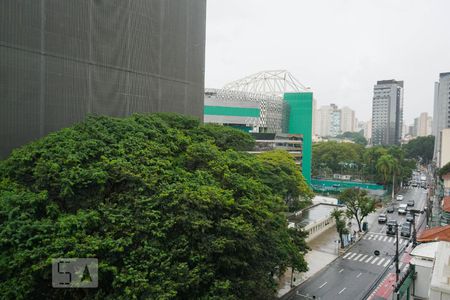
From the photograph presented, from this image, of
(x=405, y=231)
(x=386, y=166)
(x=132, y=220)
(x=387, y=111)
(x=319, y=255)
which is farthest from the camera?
(x=387, y=111)

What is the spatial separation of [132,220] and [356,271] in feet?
67.7

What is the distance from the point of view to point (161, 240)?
10.7 m

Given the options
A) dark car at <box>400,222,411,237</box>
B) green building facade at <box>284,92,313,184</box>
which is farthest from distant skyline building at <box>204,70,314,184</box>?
dark car at <box>400,222,411,237</box>

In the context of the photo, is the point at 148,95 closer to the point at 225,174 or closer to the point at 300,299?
the point at 225,174

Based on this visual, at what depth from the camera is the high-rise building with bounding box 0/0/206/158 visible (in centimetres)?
1603

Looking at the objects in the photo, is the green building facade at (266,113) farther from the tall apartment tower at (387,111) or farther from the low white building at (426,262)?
the tall apartment tower at (387,111)

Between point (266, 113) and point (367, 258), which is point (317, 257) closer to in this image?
point (367, 258)

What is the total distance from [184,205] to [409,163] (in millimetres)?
72707

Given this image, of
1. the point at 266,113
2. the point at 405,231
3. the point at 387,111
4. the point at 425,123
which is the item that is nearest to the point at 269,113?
the point at 266,113

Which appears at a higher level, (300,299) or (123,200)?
A: (123,200)

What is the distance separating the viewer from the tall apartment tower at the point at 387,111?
422ft

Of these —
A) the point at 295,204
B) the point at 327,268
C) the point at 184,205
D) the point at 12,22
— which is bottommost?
the point at 327,268

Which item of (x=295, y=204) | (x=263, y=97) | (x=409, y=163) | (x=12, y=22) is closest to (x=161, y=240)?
(x=12, y=22)

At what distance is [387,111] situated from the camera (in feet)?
424
